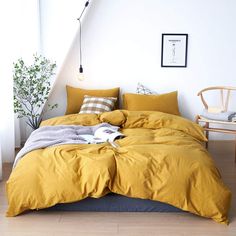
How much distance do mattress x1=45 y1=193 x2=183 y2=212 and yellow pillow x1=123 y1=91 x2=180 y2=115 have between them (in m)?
1.80

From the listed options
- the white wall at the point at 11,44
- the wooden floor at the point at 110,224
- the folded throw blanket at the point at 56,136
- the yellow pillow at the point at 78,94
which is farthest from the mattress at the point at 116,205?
the yellow pillow at the point at 78,94

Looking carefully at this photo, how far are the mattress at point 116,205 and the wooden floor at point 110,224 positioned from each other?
0.04 metres

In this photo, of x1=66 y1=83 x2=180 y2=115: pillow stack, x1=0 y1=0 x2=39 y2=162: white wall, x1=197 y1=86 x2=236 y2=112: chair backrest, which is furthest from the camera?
x1=197 y1=86 x2=236 y2=112: chair backrest

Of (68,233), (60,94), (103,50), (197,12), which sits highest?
(197,12)

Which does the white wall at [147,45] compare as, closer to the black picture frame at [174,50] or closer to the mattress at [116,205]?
the black picture frame at [174,50]

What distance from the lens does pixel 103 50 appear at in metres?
4.65

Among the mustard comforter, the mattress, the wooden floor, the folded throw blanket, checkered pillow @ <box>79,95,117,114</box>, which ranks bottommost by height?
the wooden floor

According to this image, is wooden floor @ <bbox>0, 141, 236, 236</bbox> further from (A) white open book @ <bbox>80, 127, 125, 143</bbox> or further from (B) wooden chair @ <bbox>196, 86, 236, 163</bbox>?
(B) wooden chair @ <bbox>196, 86, 236, 163</bbox>

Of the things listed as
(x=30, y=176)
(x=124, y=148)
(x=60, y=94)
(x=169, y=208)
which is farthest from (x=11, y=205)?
(x=60, y=94)

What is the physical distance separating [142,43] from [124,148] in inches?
81.4

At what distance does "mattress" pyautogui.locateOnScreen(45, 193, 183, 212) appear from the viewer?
9.02 ft

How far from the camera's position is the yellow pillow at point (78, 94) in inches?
179

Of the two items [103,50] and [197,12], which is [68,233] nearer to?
[103,50]

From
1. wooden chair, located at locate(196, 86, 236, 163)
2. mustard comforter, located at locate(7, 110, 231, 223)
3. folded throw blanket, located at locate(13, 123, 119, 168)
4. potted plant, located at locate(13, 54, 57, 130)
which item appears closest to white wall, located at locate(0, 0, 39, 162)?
potted plant, located at locate(13, 54, 57, 130)
